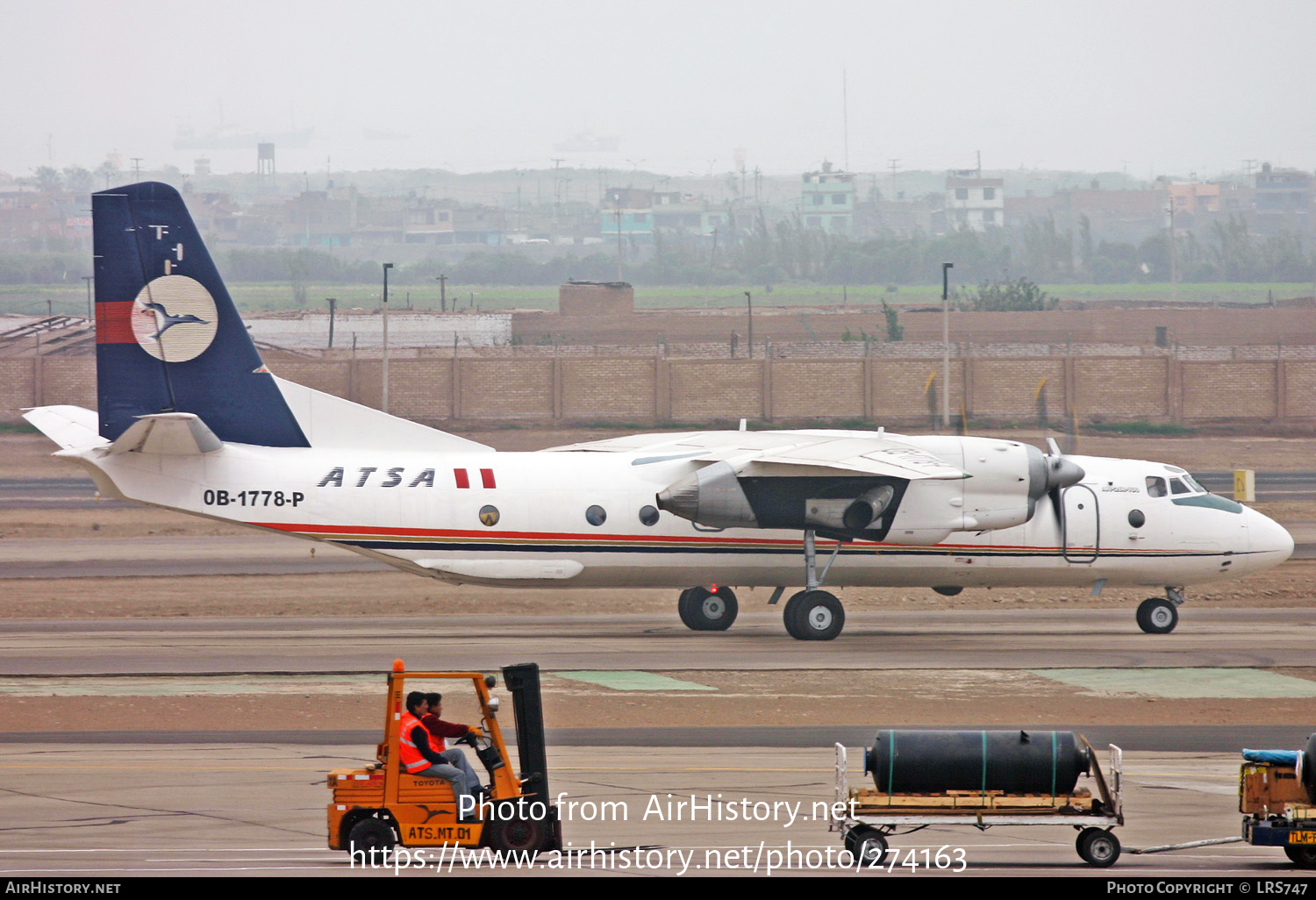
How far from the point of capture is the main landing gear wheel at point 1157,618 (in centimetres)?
2667

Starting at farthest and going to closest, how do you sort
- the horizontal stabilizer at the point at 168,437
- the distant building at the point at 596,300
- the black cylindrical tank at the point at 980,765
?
the distant building at the point at 596,300 < the horizontal stabilizer at the point at 168,437 < the black cylindrical tank at the point at 980,765

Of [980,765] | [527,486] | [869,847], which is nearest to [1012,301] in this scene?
[527,486]

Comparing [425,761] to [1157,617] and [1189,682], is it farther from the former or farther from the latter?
[1157,617]

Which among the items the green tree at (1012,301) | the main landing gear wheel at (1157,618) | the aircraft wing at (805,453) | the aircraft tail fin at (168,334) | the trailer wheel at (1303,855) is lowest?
the main landing gear wheel at (1157,618)

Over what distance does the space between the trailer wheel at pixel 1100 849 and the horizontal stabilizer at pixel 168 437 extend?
671 inches

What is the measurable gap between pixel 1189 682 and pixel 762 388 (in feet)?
157

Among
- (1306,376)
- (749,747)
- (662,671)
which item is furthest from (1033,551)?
(1306,376)

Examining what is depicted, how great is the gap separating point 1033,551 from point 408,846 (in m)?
18.0

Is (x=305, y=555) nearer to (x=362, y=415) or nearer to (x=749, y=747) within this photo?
(x=362, y=415)

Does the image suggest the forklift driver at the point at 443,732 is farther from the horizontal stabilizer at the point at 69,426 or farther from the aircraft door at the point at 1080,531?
the aircraft door at the point at 1080,531

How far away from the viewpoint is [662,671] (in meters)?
22.3

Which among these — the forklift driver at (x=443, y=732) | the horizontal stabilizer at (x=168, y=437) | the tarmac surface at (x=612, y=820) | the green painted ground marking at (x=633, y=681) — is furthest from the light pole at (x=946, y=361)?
the forklift driver at (x=443, y=732)

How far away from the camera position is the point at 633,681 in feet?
70.1

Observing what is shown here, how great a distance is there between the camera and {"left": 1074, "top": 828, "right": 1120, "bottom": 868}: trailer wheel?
10992mm
